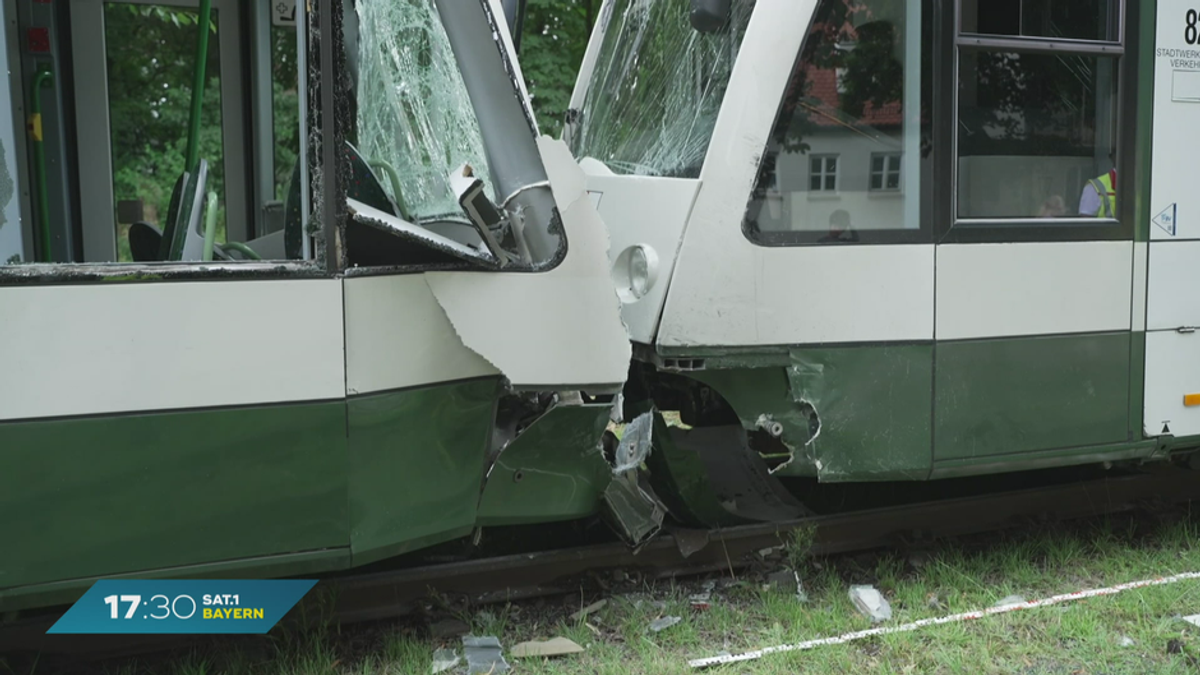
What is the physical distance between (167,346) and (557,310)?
3.58ft

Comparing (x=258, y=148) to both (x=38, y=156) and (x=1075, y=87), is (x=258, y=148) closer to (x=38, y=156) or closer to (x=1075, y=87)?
(x=38, y=156)

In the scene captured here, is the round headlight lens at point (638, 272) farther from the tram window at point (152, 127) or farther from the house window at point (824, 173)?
the tram window at point (152, 127)

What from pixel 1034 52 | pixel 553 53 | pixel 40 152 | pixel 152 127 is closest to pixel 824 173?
pixel 1034 52

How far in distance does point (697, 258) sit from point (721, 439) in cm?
140

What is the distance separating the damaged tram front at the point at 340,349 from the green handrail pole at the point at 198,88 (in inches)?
29.0

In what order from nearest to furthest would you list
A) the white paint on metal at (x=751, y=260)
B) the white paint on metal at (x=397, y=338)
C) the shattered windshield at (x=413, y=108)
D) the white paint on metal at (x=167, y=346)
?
the white paint on metal at (x=167, y=346)
the white paint on metal at (x=397, y=338)
the shattered windshield at (x=413, y=108)
the white paint on metal at (x=751, y=260)

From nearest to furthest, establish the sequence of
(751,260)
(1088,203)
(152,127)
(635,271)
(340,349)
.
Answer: (340,349)
(751,260)
(635,271)
(1088,203)
(152,127)

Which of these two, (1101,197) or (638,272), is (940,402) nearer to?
(1101,197)

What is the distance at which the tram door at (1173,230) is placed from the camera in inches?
181

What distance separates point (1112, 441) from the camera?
4625 mm

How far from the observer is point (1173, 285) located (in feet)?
15.3

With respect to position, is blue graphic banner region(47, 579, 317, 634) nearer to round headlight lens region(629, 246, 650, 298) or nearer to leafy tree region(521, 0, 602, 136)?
round headlight lens region(629, 246, 650, 298)

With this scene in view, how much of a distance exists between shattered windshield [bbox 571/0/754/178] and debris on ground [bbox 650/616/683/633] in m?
1.61

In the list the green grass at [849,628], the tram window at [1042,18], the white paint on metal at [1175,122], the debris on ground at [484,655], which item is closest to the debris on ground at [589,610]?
the green grass at [849,628]
